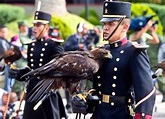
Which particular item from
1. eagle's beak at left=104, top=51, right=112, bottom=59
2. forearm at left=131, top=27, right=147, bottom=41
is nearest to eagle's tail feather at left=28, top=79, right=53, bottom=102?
eagle's beak at left=104, top=51, right=112, bottom=59

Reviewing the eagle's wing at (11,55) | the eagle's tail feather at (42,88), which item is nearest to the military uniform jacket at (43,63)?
the eagle's wing at (11,55)

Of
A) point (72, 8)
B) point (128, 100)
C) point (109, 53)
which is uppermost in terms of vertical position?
point (109, 53)

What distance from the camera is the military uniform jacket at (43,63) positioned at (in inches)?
343

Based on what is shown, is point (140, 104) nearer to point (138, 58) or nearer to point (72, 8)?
point (138, 58)

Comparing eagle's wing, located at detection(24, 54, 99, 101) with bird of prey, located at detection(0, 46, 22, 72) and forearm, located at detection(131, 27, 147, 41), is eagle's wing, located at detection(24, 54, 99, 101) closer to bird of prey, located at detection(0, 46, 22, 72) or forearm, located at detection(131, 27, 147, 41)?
bird of prey, located at detection(0, 46, 22, 72)

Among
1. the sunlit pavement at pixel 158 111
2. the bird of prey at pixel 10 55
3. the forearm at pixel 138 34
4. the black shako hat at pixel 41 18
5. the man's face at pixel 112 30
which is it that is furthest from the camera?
the forearm at pixel 138 34

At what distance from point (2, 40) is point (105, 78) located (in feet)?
22.5

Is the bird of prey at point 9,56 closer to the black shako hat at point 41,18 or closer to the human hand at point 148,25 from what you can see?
the black shako hat at point 41,18

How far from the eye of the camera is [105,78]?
5.70 metres

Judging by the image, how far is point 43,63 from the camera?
874 centimetres

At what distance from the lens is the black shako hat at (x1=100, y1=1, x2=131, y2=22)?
5719 millimetres

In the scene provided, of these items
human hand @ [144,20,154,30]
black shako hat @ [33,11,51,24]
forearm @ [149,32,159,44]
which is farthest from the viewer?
forearm @ [149,32,159,44]

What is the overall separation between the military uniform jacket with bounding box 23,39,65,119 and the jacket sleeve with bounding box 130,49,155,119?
128 inches

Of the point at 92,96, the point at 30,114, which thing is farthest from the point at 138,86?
the point at 30,114
